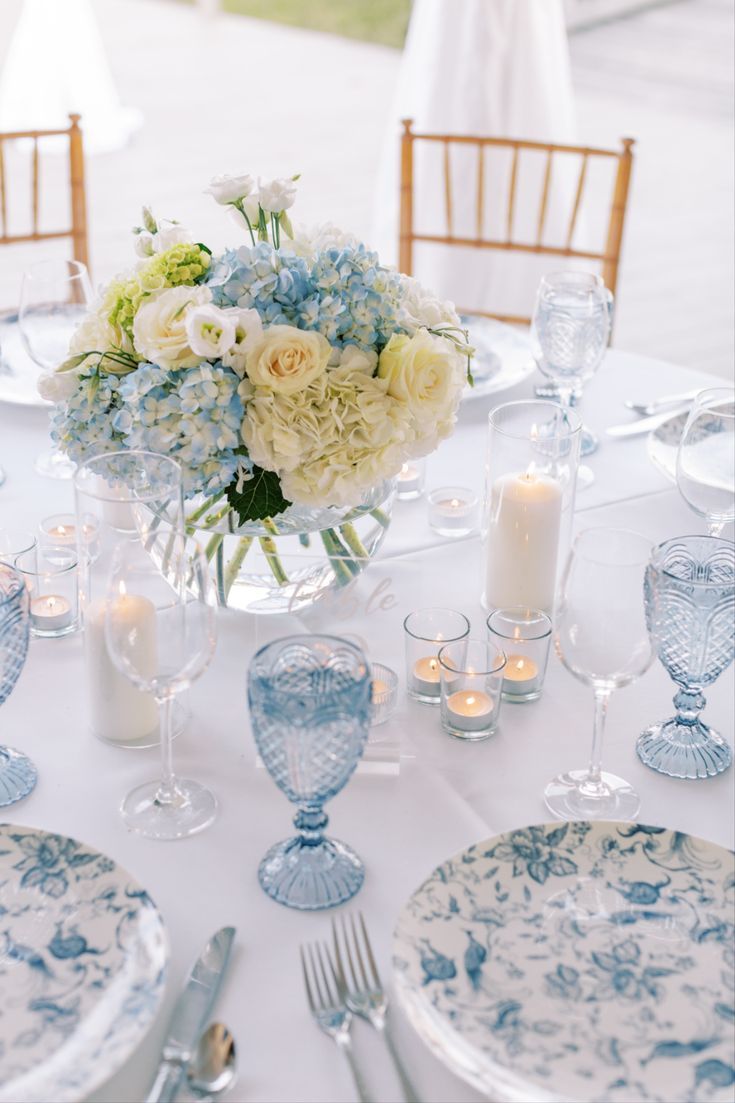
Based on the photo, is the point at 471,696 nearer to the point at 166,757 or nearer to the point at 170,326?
the point at 166,757

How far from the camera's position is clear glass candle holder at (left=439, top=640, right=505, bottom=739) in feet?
4.17

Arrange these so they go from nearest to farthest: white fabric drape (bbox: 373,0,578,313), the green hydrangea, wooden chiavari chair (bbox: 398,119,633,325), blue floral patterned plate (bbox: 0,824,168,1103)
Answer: blue floral patterned plate (bbox: 0,824,168,1103) → the green hydrangea → wooden chiavari chair (bbox: 398,119,633,325) → white fabric drape (bbox: 373,0,578,313)

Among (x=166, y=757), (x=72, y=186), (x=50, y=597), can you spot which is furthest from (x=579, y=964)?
(x=72, y=186)

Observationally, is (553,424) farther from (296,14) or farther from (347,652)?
(296,14)

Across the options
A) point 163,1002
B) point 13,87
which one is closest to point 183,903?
point 163,1002

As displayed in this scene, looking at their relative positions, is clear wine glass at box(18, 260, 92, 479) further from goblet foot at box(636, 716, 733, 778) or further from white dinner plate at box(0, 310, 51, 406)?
goblet foot at box(636, 716, 733, 778)

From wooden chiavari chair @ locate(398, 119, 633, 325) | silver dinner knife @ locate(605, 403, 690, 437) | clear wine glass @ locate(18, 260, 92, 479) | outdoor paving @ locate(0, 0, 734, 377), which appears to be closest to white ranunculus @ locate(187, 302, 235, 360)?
clear wine glass @ locate(18, 260, 92, 479)

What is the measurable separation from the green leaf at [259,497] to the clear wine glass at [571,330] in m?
0.57

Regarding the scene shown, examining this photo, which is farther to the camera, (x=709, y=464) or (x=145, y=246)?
(x=709, y=464)

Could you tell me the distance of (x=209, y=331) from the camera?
3.87 ft

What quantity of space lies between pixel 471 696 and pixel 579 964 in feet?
1.06

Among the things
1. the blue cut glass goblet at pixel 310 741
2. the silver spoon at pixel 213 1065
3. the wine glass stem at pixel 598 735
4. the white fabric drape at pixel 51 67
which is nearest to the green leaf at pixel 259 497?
the blue cut glass goblet at pixel 310 741

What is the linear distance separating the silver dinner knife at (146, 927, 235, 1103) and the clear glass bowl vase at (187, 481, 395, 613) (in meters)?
0.39

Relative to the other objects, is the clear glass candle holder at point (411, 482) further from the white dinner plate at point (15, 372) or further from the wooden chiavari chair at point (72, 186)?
the wooden chiavari chair at point (72, 186)
